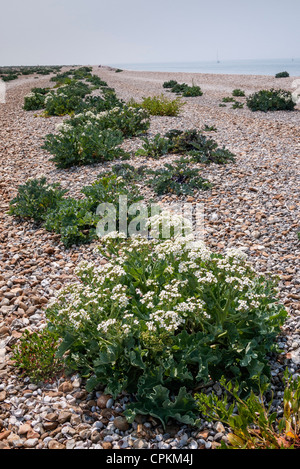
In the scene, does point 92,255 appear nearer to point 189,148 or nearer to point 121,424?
point 121,424

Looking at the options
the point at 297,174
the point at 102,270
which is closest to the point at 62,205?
the point at 102,270

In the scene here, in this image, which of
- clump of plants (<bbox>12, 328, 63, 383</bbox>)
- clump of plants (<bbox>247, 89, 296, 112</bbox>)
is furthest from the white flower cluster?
clump of plants (<bbox>247, 89, 296, 112</bbox>)

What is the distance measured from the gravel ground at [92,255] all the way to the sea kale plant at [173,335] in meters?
0.19

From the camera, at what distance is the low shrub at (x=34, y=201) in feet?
20.0

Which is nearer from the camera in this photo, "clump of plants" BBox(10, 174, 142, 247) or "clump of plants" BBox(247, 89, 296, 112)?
"clump of plants" BBox(10, 174, 142, 247)

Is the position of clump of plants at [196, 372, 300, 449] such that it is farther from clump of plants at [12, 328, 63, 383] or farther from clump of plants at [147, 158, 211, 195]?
clump of plants at [147, 158, 211, 195]

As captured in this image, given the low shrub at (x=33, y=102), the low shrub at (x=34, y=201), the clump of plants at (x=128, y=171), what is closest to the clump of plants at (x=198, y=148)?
the clump of plants at (x=128, y=171)

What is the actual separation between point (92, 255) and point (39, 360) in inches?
83.9

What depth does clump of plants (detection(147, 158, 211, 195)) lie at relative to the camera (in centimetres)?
663

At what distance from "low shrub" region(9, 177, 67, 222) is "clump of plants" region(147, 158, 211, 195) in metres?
1.88

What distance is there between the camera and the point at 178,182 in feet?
22.8

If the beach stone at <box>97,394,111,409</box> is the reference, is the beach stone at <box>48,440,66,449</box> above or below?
below

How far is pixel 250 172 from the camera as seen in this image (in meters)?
7.35

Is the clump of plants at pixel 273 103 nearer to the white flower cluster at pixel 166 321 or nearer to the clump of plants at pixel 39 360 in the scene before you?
the white flower cluster at pixel 166 321
